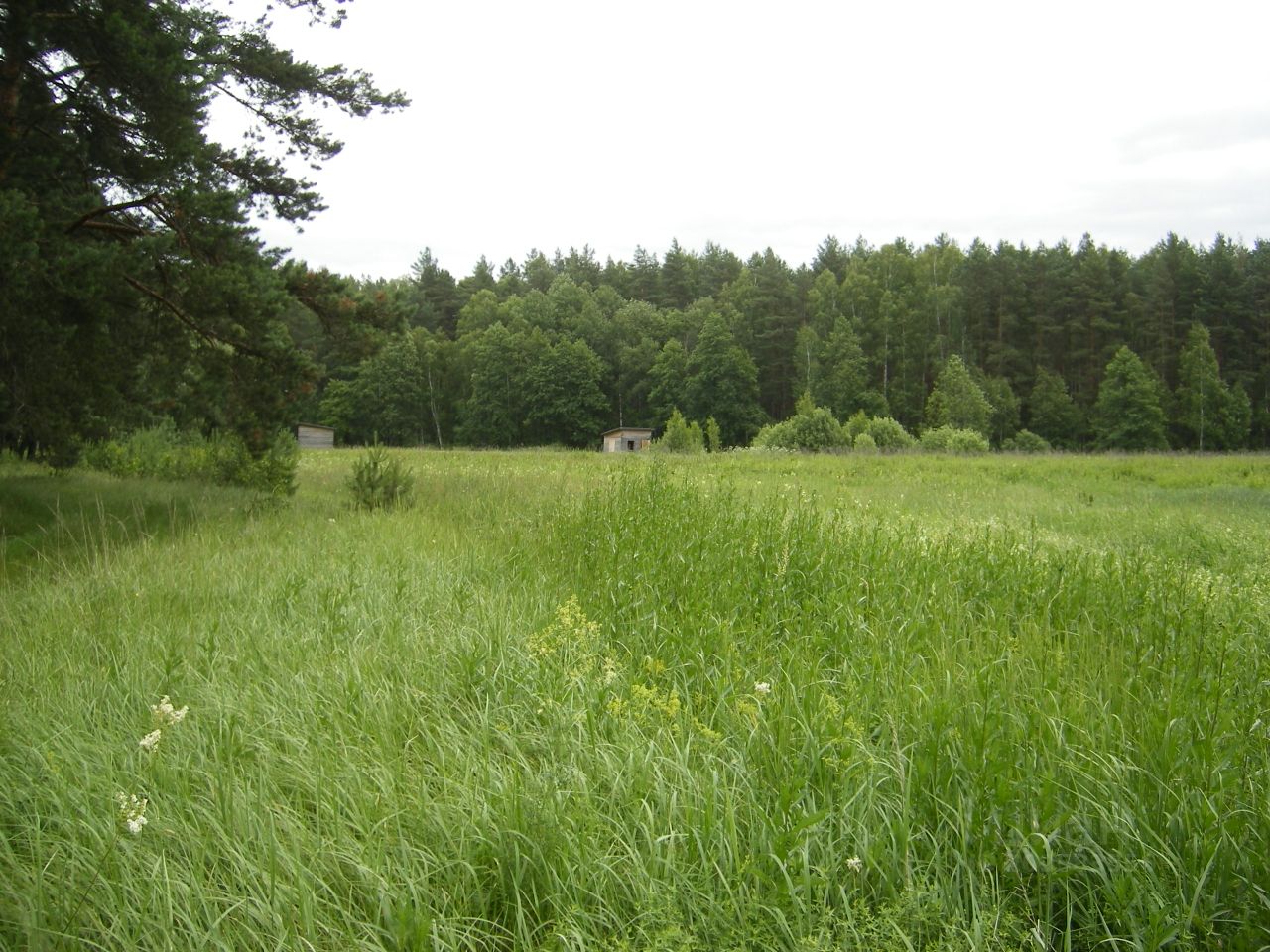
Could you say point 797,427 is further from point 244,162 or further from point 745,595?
point 745,595

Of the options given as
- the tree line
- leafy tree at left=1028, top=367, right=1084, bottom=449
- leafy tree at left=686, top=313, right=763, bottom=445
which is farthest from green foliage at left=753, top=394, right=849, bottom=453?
leafy tree at left=1028, top=367, right=1084, bottom=449

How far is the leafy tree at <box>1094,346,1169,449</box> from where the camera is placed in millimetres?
53375

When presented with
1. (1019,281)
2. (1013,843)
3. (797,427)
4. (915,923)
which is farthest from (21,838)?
(1019,281)

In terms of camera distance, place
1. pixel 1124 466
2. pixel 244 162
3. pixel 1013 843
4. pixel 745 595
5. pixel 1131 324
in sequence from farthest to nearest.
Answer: pixel 1131 324
pixel 1124 466
pixel 244 162
pixel 745 595
pixel 1013 843

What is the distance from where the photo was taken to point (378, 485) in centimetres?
1070

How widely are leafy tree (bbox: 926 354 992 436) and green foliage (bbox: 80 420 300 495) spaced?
46.5m

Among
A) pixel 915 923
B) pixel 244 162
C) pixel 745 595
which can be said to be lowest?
pixel 915 923

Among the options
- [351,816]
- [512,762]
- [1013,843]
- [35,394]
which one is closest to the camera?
[1013,843]

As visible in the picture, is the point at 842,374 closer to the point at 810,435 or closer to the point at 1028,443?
the point at 1028,443

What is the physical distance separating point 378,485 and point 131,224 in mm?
4300

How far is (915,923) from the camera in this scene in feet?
6.95

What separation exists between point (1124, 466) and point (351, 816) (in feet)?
86.0

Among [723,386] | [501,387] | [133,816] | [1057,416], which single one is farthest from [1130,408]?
[133,816]

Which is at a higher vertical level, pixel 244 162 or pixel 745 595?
pixel 244 162
